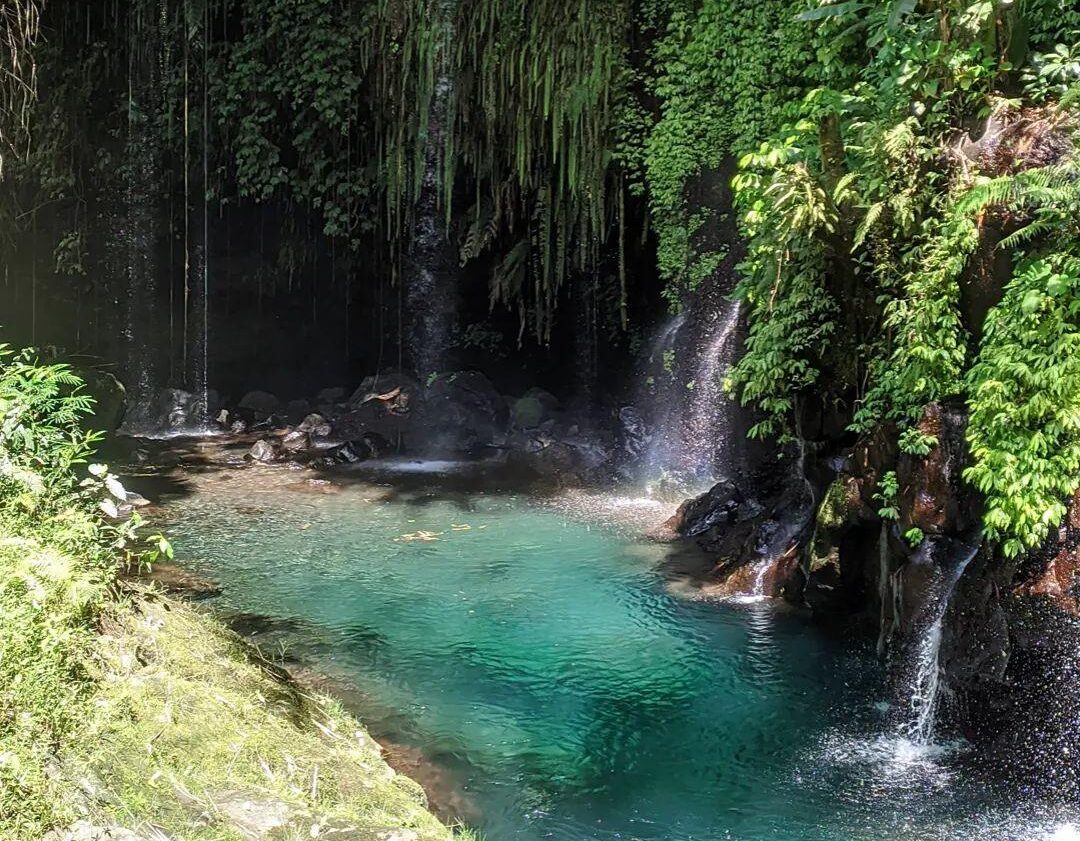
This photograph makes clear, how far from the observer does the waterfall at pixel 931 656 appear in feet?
18.2

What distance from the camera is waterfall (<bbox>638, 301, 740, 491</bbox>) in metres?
10.9

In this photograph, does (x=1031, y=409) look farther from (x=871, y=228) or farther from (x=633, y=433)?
(x=633, y=433)

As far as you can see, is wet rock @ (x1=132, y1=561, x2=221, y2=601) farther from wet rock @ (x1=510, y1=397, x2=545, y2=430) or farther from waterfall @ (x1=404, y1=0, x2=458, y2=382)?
waterfall @ (x1=404, y1=0, x2=458, y2=382)

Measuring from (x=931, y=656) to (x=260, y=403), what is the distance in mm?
12195

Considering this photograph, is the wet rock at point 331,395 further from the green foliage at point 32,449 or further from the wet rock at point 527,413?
the green foliage at point 32,449

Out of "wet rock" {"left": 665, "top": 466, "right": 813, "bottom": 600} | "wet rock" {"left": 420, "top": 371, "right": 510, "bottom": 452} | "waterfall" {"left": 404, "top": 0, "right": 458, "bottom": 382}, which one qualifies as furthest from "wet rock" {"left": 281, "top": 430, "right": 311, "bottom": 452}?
"wet rock" {"left": 665, "top": 466, "right": 813, "bottom": 600}

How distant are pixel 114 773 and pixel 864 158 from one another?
18.3 ft

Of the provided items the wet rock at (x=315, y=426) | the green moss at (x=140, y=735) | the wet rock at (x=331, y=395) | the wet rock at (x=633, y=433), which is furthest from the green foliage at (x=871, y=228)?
the wet rock at (x=331, y=395)

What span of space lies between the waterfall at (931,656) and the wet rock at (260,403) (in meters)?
11.7

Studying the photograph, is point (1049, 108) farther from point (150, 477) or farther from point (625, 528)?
point (150, 477)

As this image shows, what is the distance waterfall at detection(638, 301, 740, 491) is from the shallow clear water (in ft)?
6.32

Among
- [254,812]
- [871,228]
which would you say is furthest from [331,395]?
[254,812]

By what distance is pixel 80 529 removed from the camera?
12.6 ft

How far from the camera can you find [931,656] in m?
5.70
